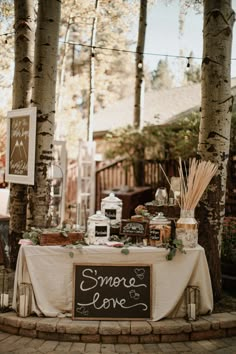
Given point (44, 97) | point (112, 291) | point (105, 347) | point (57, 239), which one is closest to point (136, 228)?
point (112, 291)

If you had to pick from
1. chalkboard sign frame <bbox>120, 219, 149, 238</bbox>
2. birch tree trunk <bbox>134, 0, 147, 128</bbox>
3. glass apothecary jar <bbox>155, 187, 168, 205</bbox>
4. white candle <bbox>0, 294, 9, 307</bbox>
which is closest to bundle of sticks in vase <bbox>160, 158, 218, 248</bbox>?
chalkboard sign frame <bbox>120, 219, 149, 238</bbox>

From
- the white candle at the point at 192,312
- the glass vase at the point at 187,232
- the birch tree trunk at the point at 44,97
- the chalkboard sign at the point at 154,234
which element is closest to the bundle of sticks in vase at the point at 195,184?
the glass vase at the point at 187,232

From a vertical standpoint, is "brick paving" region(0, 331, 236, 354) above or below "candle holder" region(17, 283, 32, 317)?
below

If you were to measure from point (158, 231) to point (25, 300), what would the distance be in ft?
4.06

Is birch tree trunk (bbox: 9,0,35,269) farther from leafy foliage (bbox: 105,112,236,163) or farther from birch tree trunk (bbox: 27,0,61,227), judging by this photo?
leafy foliage (bbox: 105,112,236,163)

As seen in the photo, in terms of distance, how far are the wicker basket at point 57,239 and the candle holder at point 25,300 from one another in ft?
1.23

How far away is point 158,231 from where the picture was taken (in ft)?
12.0

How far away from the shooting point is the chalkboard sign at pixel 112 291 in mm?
3553

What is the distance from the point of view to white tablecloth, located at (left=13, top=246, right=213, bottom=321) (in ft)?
11.8

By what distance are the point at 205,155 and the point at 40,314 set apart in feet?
6.82

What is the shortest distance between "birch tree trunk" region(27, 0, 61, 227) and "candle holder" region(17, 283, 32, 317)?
44.4 inches

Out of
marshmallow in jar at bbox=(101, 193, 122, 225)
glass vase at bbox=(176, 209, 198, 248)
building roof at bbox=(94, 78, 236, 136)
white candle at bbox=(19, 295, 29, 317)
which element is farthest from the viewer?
building roof at bbox=(94, 78, 236, 136)

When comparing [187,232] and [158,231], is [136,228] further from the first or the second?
[187,232]

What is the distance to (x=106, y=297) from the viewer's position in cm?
358
